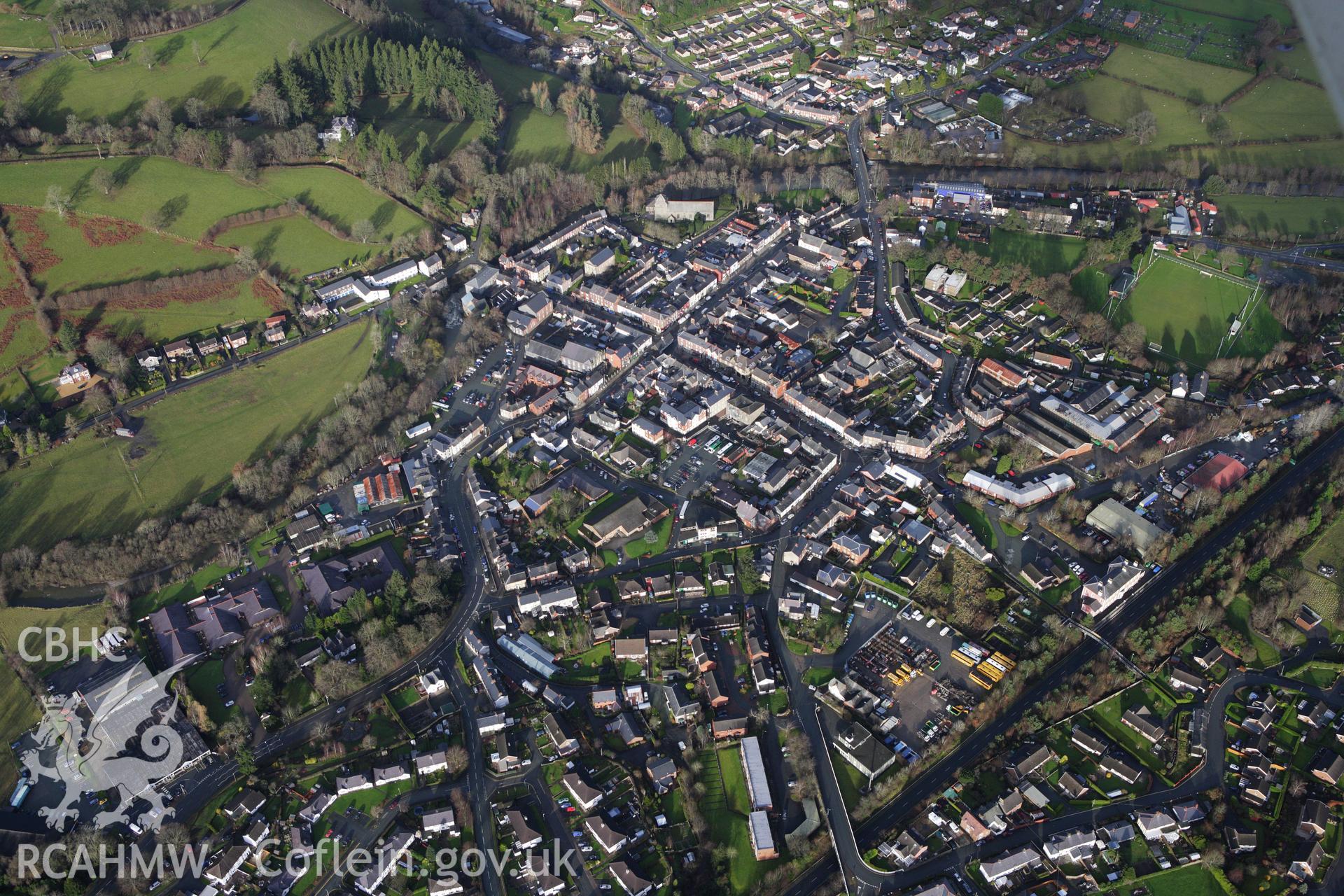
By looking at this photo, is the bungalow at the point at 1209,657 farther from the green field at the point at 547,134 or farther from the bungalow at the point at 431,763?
the green field at the point at 547,134

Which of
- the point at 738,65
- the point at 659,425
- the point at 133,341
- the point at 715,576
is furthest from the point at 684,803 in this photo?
the point at 738,65

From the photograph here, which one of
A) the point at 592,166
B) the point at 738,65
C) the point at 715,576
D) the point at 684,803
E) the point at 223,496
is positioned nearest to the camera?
the point at 684,803

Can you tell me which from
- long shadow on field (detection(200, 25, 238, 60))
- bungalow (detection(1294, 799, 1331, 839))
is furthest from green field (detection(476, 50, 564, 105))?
bungalow (detection(1294, 799, 1331, 839))

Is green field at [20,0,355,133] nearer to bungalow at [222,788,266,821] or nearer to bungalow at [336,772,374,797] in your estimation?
bungalow at [222,788,266,821]

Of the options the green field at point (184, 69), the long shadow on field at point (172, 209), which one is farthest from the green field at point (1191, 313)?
the green field at point (184, 69)

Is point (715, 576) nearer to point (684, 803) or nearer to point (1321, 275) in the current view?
point (684, 803)

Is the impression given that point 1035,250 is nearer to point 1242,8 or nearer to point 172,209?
point 1242,8
